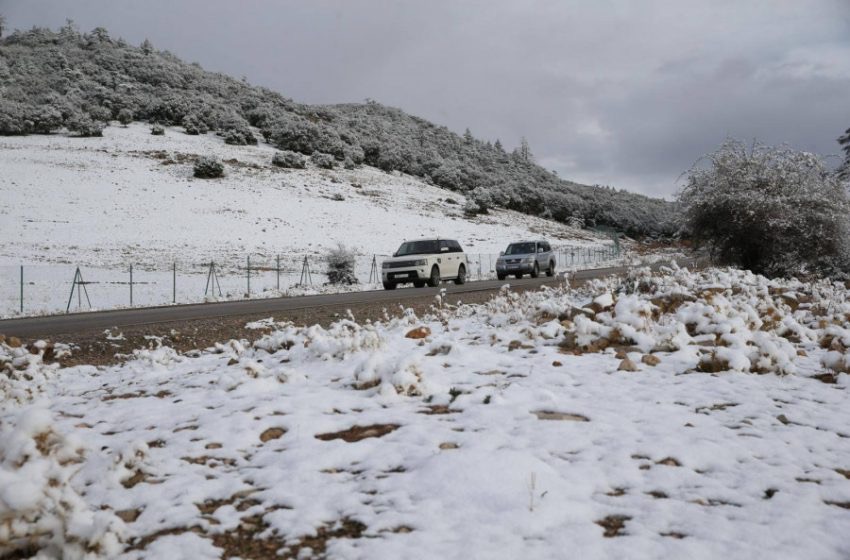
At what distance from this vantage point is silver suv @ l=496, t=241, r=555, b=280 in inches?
1090

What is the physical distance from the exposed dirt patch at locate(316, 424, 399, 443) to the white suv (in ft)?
59.8

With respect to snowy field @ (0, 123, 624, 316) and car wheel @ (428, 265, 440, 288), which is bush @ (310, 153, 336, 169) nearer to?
snowy field @ (0, 123, 624, 316)

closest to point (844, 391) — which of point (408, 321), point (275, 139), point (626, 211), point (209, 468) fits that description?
point (209, 468)

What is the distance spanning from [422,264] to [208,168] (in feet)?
141

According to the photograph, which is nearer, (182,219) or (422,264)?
(422,264)

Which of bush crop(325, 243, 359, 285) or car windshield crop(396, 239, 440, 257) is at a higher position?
car windshield crop(396, 239, 440, 257)

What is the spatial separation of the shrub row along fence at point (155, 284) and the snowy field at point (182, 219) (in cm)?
12

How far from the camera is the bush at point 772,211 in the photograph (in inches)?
627

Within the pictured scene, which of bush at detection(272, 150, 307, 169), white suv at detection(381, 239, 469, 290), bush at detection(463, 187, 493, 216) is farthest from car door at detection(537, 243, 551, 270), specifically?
bush at detection(272, 150, 307, 169)

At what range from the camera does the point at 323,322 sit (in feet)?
40.1

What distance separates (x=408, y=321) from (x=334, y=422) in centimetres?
506

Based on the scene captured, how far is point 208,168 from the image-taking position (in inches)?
2285

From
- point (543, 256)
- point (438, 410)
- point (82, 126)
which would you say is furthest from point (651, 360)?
point (82, 126)

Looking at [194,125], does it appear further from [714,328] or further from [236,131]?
[714,328]
